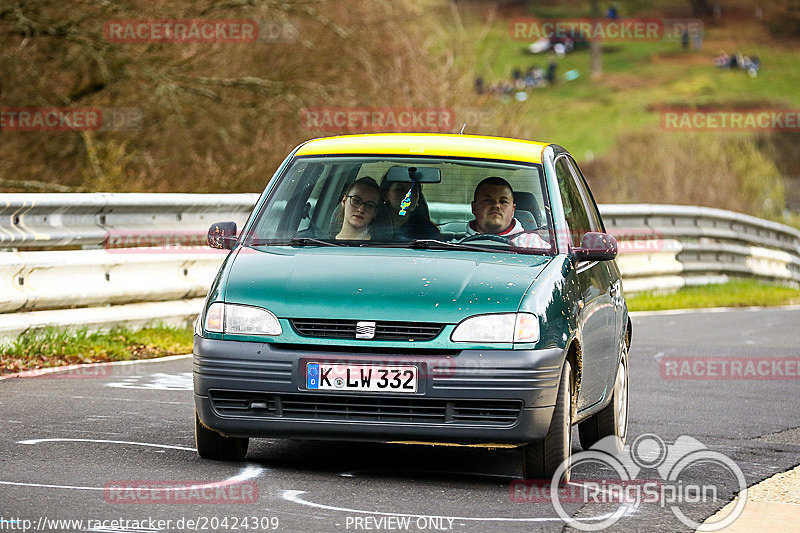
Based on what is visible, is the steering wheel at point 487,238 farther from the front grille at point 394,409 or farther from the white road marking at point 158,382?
the white road marking at point 158,382

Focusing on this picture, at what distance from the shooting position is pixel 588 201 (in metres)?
8.84

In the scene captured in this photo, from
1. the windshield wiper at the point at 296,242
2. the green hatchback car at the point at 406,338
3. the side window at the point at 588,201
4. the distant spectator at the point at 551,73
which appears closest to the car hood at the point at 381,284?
the green hatchback car at the point at 406,338

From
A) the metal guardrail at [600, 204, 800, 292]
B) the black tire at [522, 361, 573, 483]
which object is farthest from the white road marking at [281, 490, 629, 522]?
the metal guardrail at [600, 204, 800, 292]

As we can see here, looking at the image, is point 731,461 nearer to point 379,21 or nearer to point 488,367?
point 488,367

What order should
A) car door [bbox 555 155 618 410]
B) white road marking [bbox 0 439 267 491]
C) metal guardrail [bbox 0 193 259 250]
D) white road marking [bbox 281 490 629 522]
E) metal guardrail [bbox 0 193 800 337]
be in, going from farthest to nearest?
1. metal guardrail [bbox 0 193 259 250]
2. metal guardrail [bbox 0 193 800 337]
3. car door [bbox 555 155 618 410]
4. white road marking [bbox 0 439 267 491]
5. white road marking [bbox 281 490 629 522]

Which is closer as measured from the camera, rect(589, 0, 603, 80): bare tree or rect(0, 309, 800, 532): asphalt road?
rect(0, 309, 800, 532): asphalt road

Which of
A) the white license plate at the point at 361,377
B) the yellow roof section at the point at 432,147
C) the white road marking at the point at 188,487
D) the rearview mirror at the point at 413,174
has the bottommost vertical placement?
the white road marking at the point at 188,487

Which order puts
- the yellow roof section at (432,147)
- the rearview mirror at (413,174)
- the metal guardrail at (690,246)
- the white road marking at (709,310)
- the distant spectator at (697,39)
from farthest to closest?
1. the distant spectator at (697,39)
2. the metal guardrail at (690,246)
3. the white road marking at (709,310)
4. the yellow roof section at (432,147)
5. the rearview mirror at (413,174)

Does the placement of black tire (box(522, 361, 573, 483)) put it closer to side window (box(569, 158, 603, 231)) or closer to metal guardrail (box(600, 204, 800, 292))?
side window (box(569, 158, 603, 231))

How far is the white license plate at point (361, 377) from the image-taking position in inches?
255

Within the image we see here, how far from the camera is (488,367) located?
6.48 m

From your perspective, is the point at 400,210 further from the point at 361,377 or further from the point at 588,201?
the point at 588,201

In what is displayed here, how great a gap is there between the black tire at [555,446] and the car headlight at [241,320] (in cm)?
123

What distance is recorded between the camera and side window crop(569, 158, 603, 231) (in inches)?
344
